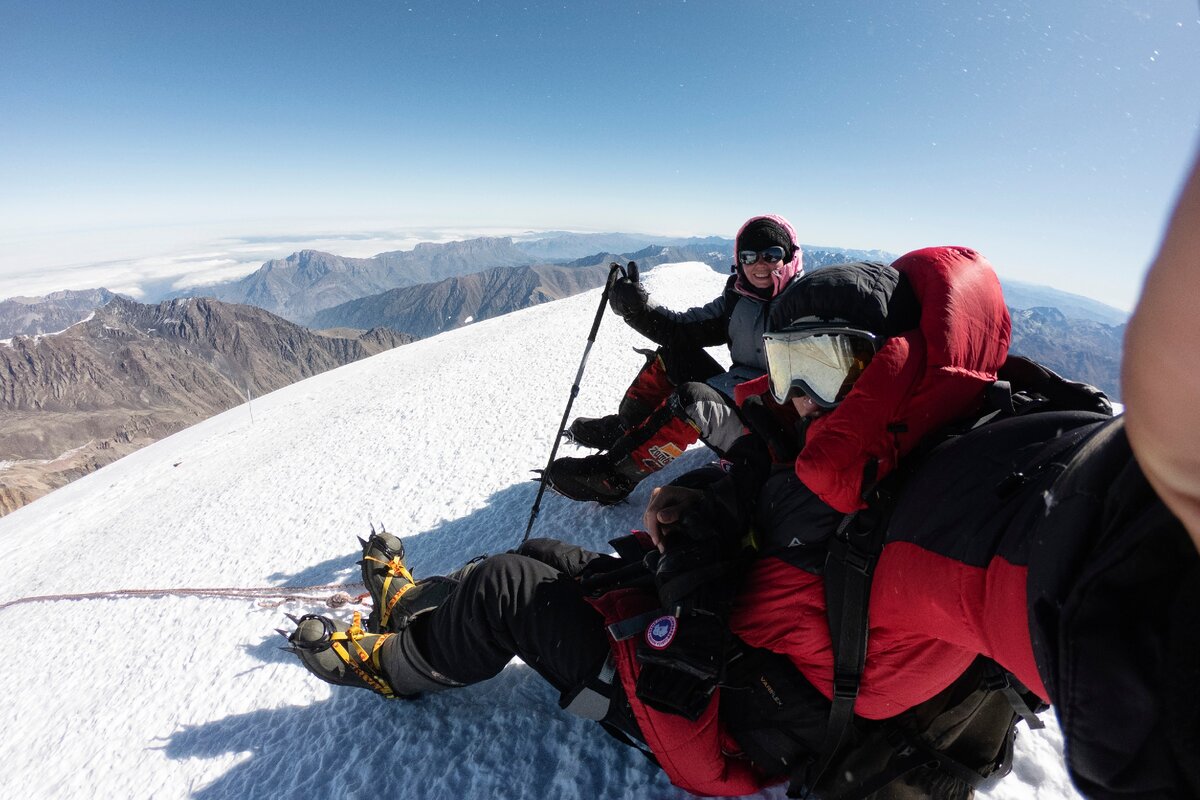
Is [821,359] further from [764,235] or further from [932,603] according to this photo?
[764,235]

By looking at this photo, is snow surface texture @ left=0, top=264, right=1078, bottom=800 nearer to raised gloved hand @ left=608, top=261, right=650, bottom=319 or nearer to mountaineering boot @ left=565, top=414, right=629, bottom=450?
mountaineering boot @ left=565, top=414, right=629, bottom=450

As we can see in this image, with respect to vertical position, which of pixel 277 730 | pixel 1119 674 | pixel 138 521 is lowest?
pixel 138 521

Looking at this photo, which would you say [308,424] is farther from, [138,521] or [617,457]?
[617,457]

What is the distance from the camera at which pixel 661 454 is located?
180 inches

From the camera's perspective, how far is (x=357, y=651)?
10.3ft

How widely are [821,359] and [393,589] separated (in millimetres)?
3104

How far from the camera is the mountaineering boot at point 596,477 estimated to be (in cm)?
474

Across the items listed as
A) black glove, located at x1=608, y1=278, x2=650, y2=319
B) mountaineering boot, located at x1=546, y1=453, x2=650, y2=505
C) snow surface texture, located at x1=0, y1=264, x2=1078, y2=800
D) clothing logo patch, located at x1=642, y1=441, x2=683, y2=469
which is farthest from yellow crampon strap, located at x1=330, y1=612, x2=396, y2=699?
black glove, located at x1=608, y1=278, x2=650, y2=319

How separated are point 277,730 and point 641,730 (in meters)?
2.40

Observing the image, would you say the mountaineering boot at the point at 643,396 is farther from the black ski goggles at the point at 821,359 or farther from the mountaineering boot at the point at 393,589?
the black ski goggles at the point at 821,359

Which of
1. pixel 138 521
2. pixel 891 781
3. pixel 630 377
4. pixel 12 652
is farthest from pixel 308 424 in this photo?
pixel 891 781

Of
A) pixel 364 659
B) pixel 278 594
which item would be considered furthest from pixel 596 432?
pixel 278 594

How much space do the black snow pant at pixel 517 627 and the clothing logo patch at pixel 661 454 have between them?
1874 millimetres

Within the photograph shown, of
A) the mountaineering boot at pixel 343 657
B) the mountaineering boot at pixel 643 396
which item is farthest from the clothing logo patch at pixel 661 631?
A: the mountaineering boot at pixel 643 396
